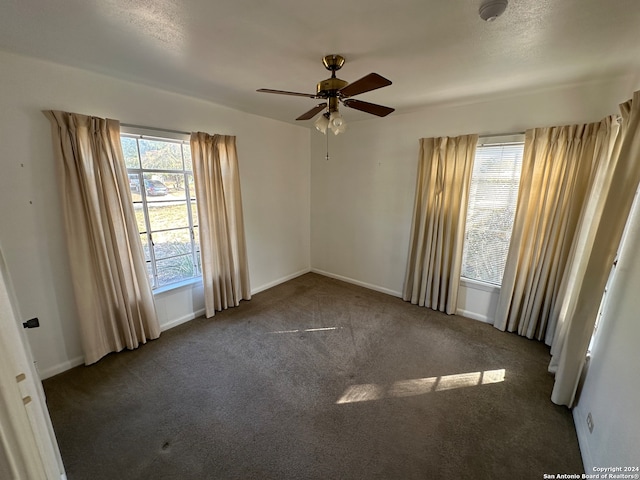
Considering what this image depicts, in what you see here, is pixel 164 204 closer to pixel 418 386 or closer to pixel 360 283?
pixel 360 283

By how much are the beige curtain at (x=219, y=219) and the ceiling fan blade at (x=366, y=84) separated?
6.19 feet

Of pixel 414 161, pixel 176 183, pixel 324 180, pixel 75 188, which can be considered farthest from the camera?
pixel 324 180

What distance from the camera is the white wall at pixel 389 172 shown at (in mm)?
2484

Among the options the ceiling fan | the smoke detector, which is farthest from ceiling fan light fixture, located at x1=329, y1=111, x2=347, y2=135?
the smoke detector

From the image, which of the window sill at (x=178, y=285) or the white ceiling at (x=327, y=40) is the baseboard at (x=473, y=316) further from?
the window sill at (x=178, y=285)

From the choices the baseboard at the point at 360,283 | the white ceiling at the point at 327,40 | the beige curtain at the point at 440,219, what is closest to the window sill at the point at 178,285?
the white ceiling at the point at 327,40

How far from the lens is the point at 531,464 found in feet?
5.20

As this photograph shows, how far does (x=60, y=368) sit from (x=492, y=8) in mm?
4054

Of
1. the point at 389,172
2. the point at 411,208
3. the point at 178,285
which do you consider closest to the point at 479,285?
the point at 411,208

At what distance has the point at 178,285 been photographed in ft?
10.1

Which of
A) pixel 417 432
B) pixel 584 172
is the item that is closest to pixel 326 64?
pixel 584 172

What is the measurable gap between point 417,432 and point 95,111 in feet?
12.0

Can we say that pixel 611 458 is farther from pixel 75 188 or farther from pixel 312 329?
pixel 75 188

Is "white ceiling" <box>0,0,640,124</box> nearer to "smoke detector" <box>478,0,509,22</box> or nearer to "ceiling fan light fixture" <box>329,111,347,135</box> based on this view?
"smoke detector" <box>478,0,509,22</box>
